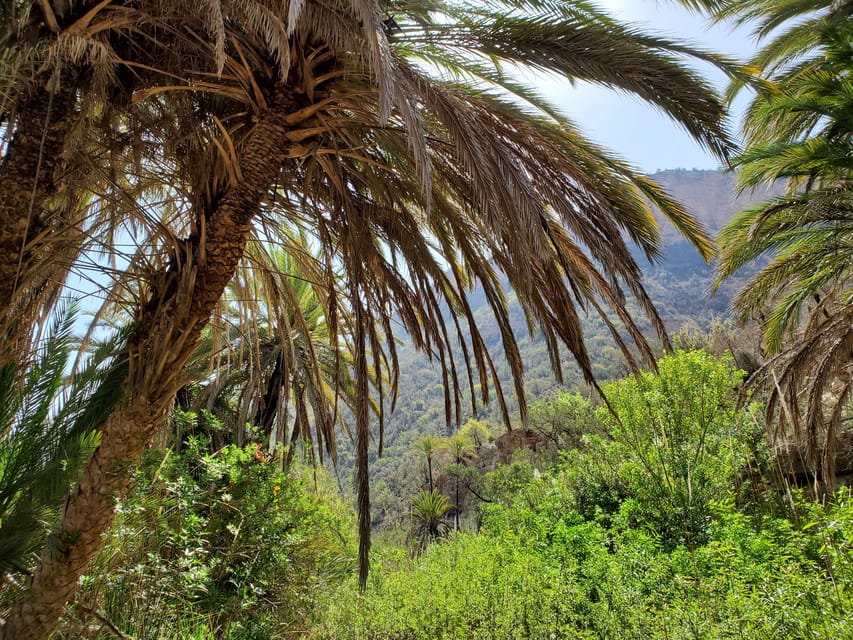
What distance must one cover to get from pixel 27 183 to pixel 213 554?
16.5ft

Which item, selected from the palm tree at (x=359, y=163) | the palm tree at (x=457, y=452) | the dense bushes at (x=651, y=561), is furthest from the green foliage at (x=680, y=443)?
the palm tree at (x=457, y=452)

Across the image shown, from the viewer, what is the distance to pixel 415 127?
2111 millimetres

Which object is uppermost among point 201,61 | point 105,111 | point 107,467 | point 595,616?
point 201,61

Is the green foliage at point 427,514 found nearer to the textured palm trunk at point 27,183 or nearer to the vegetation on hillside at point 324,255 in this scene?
the vegetation on hillside at point 324,255

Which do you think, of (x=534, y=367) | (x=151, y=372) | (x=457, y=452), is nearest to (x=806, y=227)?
(x=151, y=372)

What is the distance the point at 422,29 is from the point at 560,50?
95 centimetres

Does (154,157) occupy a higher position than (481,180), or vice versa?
(154,157)

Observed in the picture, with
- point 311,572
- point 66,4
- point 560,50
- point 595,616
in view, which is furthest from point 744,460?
point 66,4

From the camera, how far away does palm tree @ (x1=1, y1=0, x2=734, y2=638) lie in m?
2.44

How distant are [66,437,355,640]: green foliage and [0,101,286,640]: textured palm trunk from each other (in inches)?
33.0

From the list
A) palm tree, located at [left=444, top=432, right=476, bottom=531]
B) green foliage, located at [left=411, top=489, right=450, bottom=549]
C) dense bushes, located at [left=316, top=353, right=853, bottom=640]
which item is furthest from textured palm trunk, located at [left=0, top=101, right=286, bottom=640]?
palm tree, located at [left=444, top=432, right=476, bottom=531]

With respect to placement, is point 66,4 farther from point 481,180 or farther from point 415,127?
point 481,180

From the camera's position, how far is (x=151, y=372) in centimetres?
255

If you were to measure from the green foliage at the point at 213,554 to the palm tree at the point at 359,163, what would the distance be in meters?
1.45
